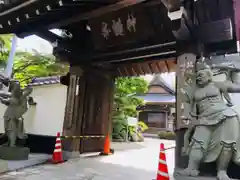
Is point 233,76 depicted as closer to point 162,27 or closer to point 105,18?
point 162,27

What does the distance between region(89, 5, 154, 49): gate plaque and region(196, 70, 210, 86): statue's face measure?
5.32 ft

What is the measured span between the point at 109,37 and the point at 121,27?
48 cm

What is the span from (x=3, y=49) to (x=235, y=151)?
11.5m

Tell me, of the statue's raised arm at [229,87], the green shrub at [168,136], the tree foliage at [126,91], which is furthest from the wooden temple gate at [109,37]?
the green shrub at [168,136]

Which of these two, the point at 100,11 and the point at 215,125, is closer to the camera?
the point at 215,125

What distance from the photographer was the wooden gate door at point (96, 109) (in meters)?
6.94

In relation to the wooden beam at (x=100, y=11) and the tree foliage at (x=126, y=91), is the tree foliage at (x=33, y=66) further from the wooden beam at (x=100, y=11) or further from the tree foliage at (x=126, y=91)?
the wooden beam at (x=100, y=11)

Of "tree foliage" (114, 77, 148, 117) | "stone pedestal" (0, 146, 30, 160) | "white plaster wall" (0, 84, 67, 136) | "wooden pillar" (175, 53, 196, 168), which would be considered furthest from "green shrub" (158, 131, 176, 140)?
"stone pedestal" (0, 146, 30, 160)

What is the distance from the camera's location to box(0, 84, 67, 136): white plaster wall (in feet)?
26.0

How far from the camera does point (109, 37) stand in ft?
19.2

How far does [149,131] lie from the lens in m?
27.5

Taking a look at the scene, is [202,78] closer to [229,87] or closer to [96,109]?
[229,87]

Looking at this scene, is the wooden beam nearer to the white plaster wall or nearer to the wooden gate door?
the wooden gate door

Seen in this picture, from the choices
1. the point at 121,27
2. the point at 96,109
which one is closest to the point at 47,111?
the point at 96,109
